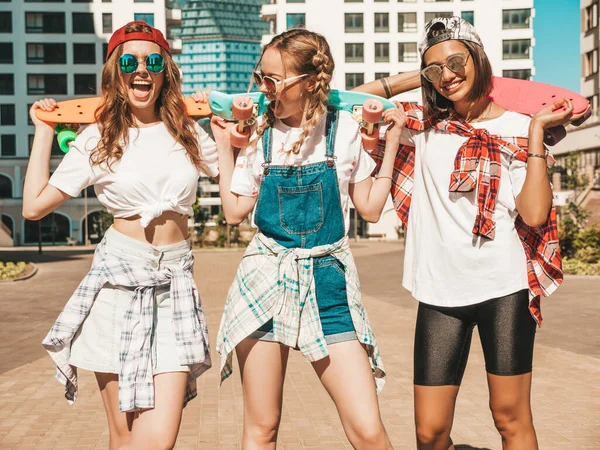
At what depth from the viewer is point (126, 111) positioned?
3641 mm

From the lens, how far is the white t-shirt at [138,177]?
346cm

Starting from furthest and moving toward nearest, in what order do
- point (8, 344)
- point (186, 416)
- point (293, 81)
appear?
point (8, 344)
point (186, 416)
point (293, 81)

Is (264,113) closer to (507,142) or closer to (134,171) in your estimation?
(134,171)

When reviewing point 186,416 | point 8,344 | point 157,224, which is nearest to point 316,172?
point 157,224

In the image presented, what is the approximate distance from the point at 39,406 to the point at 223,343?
4227mm

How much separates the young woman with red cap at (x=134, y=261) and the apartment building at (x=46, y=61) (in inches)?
2552

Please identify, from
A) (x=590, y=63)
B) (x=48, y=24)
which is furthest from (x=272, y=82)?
(x=48, y=24)

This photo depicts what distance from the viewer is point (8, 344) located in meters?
11.0

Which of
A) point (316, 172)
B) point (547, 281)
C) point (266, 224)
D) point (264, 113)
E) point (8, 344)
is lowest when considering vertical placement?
point (8, 344)

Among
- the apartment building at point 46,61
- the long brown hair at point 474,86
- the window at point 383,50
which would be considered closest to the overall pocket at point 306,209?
the long brown hair at point 474,86

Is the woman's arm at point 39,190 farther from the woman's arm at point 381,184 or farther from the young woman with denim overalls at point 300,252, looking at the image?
the woman's arm at point 381,184

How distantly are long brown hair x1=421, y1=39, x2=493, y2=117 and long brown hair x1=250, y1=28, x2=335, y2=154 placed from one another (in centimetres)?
45

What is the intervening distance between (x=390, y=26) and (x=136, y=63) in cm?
6802

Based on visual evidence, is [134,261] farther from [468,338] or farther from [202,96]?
[468,338]
